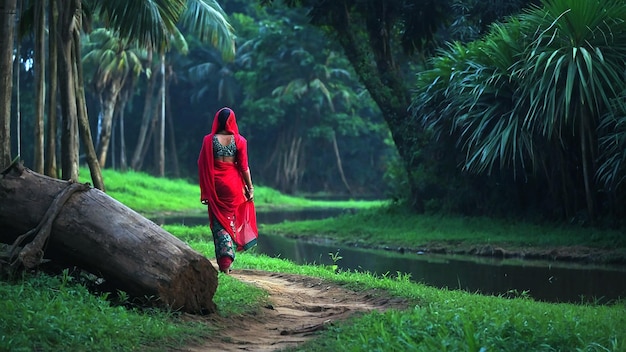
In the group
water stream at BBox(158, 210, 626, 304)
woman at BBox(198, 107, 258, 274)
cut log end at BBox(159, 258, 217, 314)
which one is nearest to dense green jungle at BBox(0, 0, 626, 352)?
cut log end at BBox(159, 258, 217, 314)

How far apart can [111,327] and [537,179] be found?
14735mm

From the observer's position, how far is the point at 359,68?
24656mm

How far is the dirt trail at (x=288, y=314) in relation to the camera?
7105 mm

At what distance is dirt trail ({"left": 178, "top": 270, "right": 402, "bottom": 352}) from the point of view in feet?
23.3

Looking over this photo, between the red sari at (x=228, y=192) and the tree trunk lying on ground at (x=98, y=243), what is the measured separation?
7.16 feet

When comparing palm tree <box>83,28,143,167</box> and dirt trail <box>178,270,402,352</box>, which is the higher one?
palm tree <box>83,28,143,167</box>

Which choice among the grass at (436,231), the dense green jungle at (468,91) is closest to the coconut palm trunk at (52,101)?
the dense green jungle at (468,91)

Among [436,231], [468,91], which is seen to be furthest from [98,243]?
[436,231]

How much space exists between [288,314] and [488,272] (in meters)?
7.30

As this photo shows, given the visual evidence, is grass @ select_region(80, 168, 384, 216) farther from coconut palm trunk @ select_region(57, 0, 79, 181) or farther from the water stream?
coconut palm trunk @ select_region(57, 0, 79, 181)

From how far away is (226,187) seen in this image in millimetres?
10086

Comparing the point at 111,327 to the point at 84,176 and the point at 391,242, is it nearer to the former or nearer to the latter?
the point at 391,242

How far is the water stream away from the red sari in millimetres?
3091

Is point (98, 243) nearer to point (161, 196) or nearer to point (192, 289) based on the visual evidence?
point (192, 289)
